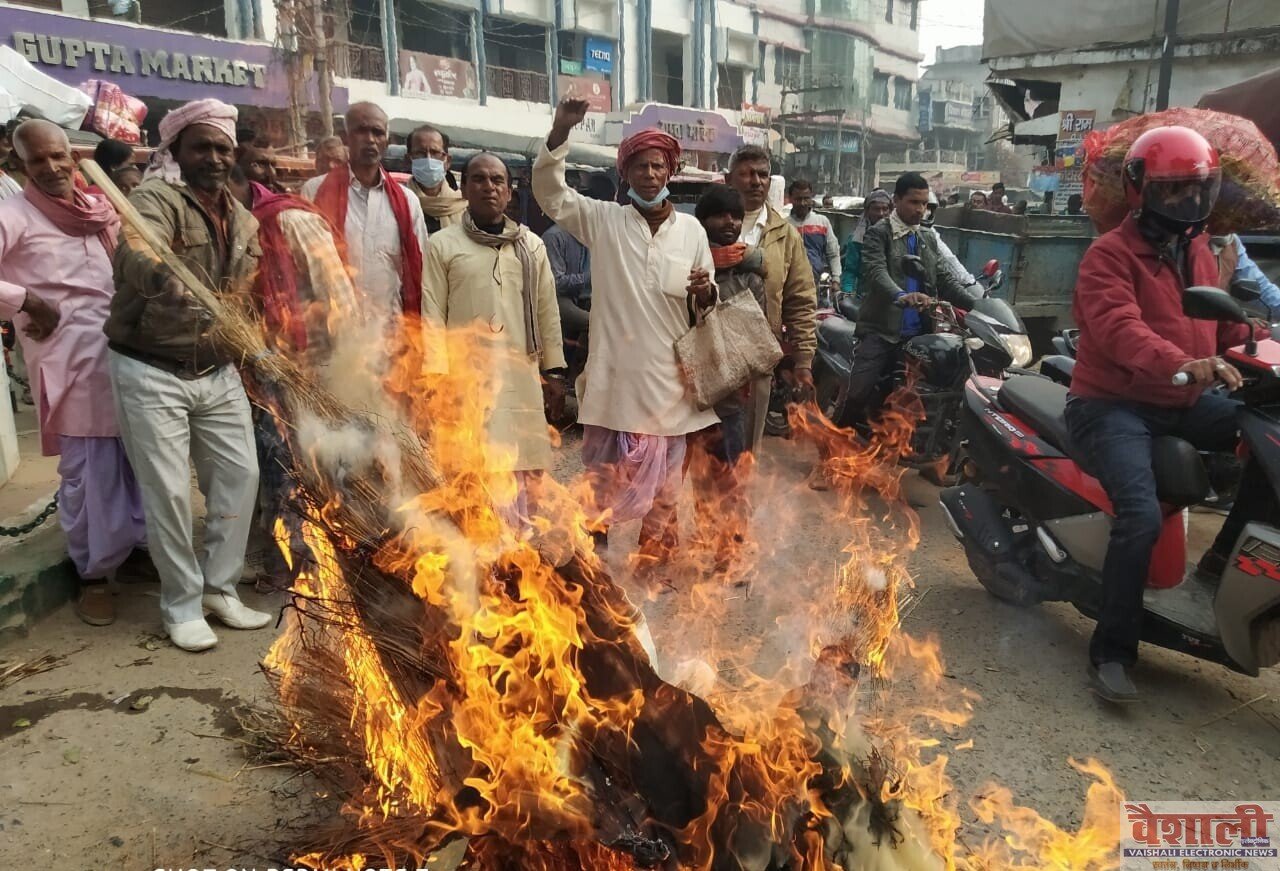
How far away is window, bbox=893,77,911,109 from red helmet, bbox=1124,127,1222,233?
183 ft

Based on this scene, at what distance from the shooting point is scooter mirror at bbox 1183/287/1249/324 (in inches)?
122

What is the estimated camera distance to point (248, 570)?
4605mm

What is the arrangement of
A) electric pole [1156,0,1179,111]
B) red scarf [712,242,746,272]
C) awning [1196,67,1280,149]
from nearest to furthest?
red scarf [712,242,746,272], awning [1196,67,1280,149], electric pole [1156,0,1179,111]

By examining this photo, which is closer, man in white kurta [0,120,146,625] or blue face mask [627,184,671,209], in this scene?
man in white kurta [0,120,146,625]

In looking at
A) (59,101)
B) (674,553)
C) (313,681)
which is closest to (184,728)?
(313,681)

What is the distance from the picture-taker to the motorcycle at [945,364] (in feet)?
19.8

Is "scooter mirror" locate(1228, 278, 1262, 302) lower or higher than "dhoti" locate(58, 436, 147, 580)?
higher

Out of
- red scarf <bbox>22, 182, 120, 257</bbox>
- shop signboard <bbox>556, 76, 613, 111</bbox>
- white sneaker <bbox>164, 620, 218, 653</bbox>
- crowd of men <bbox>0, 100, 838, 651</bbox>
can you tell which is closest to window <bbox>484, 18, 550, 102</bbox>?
shop signboard <bbox>556, 76, 613, 111</bbox>

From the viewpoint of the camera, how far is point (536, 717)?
7.04 feet

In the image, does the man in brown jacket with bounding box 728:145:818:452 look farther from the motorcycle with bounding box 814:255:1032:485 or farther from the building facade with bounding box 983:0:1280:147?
the building facade with bounding box 983:0:1280:147

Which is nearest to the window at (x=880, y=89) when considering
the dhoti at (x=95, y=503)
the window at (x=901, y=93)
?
the window at (x=901, y=93)

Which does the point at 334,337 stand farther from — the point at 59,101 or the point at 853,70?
the point at 853,70

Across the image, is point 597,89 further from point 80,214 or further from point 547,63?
point 80,214

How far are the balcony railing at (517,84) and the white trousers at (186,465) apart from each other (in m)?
25.4
